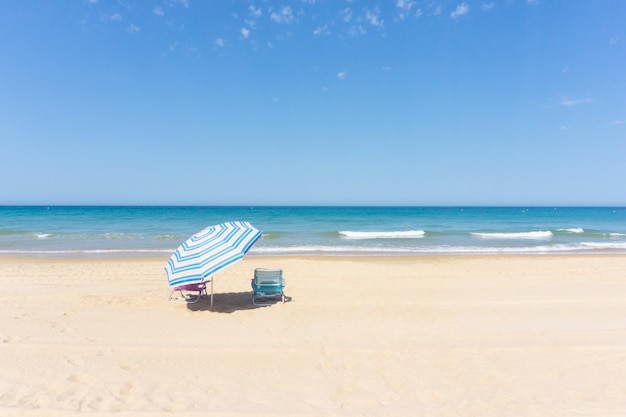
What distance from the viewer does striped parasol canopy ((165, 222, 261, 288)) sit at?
6879 millimetres

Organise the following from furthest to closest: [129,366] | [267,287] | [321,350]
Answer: [267,287]
[321,350]
[129,366]

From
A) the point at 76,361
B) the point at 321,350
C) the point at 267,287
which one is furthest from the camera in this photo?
the point at 267,287

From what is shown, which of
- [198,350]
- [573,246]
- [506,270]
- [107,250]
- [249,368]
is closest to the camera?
[249,368]

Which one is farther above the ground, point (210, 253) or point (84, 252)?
point (210, 253)

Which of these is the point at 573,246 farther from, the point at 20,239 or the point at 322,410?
the point at 20,239

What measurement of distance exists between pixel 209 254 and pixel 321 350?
10.5ft

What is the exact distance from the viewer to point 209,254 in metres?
7.29

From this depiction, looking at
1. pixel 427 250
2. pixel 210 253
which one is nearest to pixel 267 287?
pixel 210 253

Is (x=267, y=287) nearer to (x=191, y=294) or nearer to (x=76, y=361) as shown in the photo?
(x=191, y=294)

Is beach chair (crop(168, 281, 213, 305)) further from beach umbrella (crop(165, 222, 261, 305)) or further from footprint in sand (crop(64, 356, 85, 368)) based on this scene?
footprint in sand (crop(64, 356, 85, 368))

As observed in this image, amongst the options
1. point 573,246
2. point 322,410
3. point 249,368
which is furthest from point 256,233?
point 573,246

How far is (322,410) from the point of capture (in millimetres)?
3902

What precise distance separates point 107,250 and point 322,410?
57.6ft

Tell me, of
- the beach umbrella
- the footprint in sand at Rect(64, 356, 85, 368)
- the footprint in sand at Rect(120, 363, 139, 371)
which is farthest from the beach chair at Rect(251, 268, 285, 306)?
the footprint in sand at Rect(64, 356, 85, 368)
